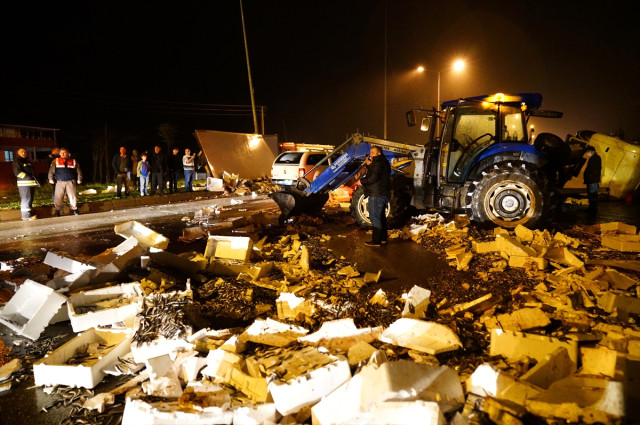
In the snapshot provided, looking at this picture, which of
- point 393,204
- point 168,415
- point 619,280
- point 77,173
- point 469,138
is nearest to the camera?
point 168,415

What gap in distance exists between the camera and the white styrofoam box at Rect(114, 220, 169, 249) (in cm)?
618

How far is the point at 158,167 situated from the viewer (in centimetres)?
1477

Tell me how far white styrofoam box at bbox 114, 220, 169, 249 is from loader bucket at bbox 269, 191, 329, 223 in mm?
2898

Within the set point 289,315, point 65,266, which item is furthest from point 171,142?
point 289,315

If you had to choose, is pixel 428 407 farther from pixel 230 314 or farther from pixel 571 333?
pixel 230 314

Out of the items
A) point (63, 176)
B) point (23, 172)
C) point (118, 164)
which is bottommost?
point (63, 176)

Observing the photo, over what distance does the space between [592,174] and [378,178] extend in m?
6.83

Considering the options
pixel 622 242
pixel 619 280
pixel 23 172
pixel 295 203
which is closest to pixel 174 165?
pixel 23 172

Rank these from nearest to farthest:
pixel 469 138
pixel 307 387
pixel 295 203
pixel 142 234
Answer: pixel 307 387
pixel 142 234
pixel 469 138
pixel 295 203

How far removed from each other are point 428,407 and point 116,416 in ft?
6.84

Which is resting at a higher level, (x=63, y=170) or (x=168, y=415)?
(x=63, y=170)

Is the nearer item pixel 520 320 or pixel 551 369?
pixel 551 369

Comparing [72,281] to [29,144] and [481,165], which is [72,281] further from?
[29,144]

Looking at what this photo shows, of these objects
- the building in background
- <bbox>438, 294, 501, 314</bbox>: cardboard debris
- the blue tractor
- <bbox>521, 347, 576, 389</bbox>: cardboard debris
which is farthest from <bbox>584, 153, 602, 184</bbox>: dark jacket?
the building in background
